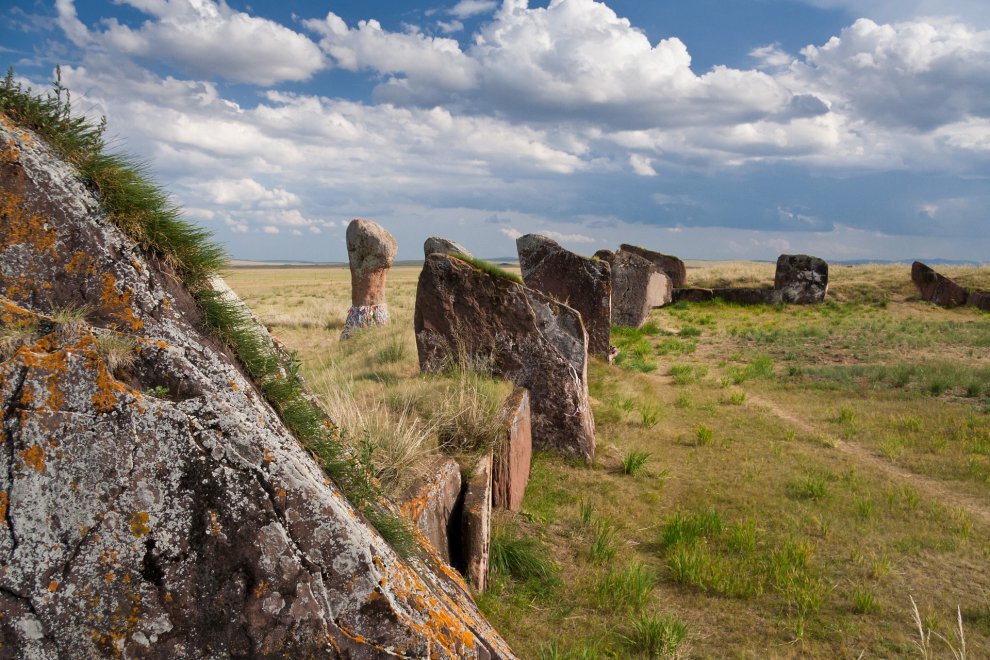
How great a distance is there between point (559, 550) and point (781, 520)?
2.14 m

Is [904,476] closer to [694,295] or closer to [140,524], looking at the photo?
[140,524]

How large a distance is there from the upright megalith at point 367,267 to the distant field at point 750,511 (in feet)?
11.0

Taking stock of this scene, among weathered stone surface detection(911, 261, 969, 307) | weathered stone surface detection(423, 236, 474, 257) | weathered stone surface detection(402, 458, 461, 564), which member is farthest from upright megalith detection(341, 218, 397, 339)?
weathered stone surface detection(911, 261, 969, 307)

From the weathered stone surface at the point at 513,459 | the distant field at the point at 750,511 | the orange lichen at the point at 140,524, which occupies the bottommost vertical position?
the distant field at the point at 750,511

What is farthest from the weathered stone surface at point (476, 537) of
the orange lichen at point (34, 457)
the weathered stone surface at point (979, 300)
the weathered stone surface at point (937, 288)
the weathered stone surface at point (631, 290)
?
the weathered stone surface at point (937, 288)

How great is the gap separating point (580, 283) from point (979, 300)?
15.4m

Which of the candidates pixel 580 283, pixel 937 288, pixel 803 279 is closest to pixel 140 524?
pixel 580 283

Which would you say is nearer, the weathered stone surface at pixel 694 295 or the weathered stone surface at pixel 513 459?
the weathered stone surface at pixel 513 459

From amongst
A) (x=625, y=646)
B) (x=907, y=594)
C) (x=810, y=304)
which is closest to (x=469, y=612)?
(x=625, y=646)

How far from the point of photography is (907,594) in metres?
4.66

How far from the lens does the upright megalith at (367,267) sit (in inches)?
621

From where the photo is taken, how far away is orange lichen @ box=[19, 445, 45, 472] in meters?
2.02

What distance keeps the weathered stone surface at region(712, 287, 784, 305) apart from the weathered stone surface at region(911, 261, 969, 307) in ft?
15.2

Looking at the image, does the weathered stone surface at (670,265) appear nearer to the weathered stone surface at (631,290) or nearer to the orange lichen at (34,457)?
the weathered stone surface at (631,290)
